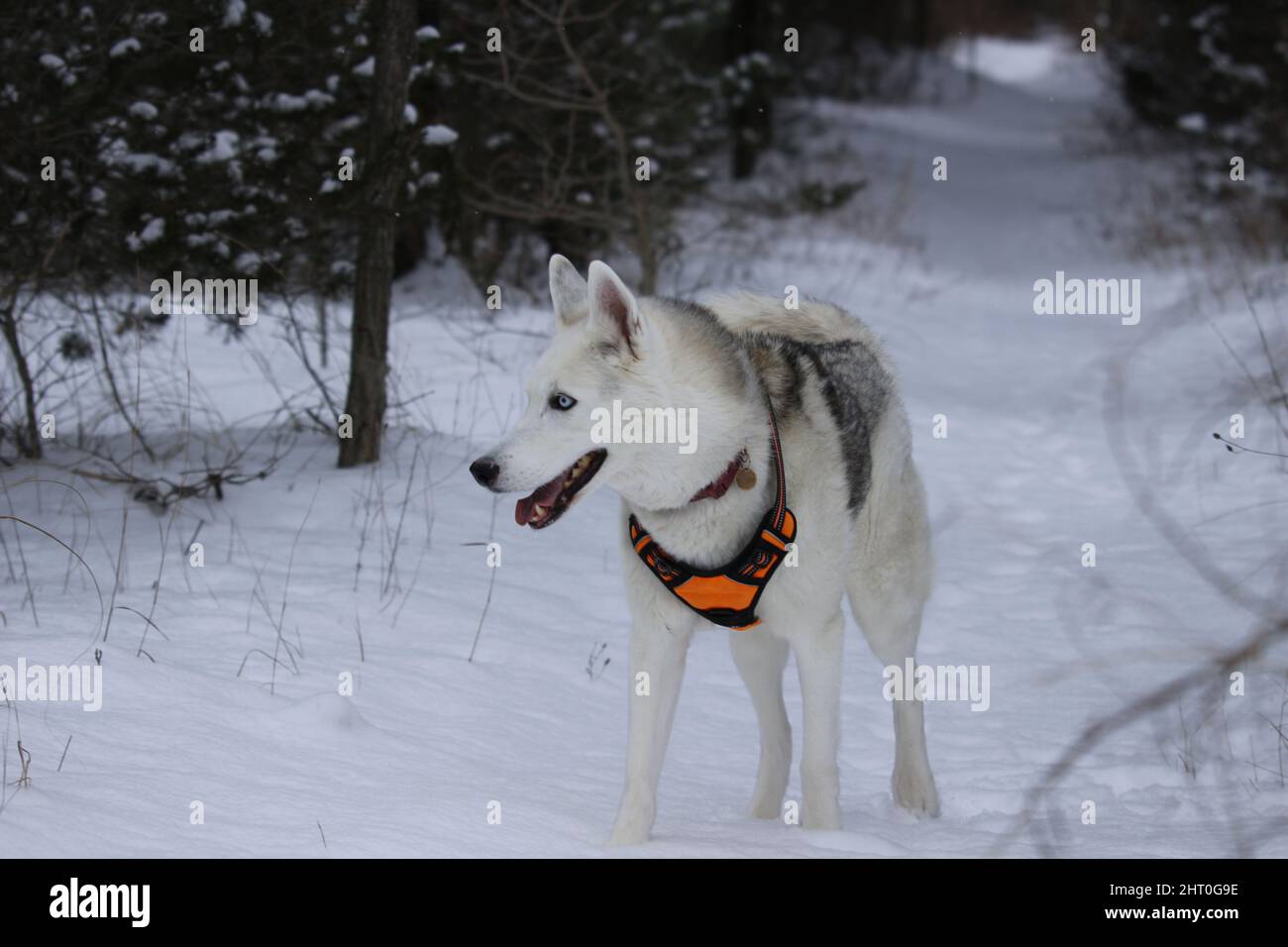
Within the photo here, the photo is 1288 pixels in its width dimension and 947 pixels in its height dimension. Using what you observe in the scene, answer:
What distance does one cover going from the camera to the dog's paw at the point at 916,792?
4.05 m

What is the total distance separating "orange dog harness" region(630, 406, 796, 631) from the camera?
3.37 metres

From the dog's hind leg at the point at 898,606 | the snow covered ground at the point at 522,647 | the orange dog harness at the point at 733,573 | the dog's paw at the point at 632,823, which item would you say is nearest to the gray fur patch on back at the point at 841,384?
the dog's hind leg at the point at 898,606

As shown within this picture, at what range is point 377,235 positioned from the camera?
6.58m

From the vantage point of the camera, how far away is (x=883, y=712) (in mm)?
5164

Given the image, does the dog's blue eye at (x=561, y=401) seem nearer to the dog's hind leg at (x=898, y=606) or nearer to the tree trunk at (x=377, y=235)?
the dog's hind leg at (x=898, y=606)

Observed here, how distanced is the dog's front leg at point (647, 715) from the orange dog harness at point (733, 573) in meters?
0.13

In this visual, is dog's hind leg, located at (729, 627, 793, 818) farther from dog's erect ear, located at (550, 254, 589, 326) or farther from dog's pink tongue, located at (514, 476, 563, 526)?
dog's erect ear, located at (550, 254, 589, 326)

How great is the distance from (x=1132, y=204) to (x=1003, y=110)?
54.5 feet

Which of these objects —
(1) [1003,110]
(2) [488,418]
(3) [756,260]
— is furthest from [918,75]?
(2) [488,418]

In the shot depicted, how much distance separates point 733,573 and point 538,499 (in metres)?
0.52

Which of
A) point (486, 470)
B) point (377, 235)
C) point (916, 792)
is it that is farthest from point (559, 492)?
point (377, 235)

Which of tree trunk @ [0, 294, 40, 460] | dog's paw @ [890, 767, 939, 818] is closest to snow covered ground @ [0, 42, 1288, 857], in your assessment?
dog's paw @ [890, 767, 939, 818]

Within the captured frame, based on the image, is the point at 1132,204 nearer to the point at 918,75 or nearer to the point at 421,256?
the point at 421,256

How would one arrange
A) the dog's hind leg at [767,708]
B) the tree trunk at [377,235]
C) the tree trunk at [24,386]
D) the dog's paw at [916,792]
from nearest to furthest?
the dog's hind leg at [767,708] < the dog's paw at [916,792] < the tree trunk at [24,386] < the tree trunk at [377,235]
